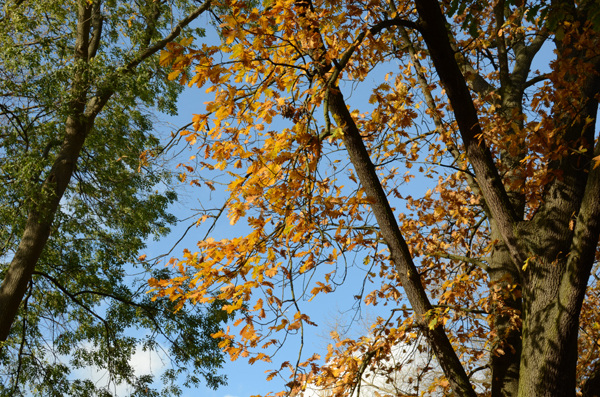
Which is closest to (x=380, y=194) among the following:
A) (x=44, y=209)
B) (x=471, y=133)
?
(x=471, y=133)

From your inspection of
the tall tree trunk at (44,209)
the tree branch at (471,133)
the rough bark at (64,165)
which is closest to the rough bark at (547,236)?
the tree branch at (471,133)

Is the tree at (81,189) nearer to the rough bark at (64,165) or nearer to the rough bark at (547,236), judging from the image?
the rough bark at (64,165)

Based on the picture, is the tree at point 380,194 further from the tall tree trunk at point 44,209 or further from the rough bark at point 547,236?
the tall tree trunk at point 44,209

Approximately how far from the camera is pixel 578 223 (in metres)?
3.54

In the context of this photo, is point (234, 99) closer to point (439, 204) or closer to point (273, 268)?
point (273, 268)

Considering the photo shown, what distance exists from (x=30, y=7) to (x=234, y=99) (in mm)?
6798

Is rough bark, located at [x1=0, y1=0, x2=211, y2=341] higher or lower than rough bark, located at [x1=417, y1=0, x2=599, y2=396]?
below

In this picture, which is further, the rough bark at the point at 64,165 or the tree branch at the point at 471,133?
the rough bark at the point at 64,165

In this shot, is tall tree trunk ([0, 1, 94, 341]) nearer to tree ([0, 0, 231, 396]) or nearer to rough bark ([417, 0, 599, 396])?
tree ([0, 0, 231, 396])

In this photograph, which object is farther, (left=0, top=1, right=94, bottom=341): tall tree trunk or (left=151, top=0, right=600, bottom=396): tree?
(left=0, top=1, right=94, bottom=341): tall tree trunk

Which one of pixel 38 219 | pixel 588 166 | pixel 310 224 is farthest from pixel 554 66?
pixel 38 219

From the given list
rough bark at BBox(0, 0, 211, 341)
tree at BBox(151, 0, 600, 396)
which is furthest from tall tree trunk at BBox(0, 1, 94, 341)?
tree at BBox(151, 0, 600, 396)

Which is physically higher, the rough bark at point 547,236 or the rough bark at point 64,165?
the rough bark at point 64,165

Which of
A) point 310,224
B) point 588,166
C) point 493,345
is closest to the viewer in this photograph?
point 310,224
